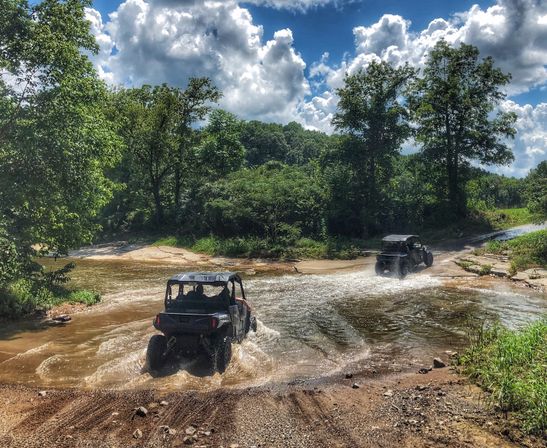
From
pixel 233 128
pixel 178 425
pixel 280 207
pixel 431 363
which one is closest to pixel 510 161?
pixel 280 207

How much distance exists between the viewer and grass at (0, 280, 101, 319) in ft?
47.6

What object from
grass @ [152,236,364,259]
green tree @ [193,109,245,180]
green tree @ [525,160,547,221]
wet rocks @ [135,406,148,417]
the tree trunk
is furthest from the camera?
green tree @ [193,109,245,180]

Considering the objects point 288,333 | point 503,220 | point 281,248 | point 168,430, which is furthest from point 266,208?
point 168,430

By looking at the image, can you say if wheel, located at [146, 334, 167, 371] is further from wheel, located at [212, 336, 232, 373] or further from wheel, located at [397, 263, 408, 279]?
wheel, located at [397, 263, 408, 279]

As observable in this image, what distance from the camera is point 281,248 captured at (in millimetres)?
32406

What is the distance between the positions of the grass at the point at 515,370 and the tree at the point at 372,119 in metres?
29.4

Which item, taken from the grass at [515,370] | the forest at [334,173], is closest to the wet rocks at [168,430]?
the grass at [515,370]

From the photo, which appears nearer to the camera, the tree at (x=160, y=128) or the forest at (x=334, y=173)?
the forest at (x=334, y=173)

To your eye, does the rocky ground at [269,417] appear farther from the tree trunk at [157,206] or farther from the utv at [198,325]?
the tree trunk at [157,206]

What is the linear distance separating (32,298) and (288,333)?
30.9 ft

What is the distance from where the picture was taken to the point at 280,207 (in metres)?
36.3

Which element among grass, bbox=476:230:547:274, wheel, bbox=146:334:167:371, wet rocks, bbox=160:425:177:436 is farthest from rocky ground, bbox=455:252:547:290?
wet rocks, bbox=160:425:177:436

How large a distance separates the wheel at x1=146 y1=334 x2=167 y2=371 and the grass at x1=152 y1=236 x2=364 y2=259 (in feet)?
71.6

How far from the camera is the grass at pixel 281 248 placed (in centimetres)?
3203
